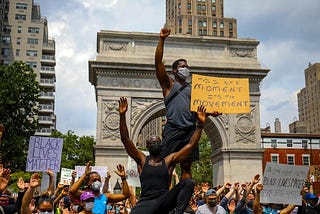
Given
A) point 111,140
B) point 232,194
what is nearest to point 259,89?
point 111,140

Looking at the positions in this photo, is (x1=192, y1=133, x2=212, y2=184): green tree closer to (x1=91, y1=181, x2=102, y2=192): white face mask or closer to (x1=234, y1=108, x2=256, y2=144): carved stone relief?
(x1=234, y1=108, x2=256, y2=144): carved stone relief

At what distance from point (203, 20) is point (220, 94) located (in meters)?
90.8

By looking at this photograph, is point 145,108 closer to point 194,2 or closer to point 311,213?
point 311,213

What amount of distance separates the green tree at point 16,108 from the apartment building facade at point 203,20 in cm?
6354

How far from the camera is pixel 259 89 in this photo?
2983cm

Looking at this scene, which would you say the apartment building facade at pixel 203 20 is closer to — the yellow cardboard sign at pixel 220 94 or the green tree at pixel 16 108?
the green tree at pixel 16 108

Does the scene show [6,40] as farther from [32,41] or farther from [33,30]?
[33,30]

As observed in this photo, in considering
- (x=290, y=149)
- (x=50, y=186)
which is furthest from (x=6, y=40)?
(x=50, y=186)

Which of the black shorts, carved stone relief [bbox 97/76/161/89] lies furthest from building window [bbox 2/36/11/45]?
the black shorts

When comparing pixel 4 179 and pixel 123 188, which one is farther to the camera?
pixel 123 188

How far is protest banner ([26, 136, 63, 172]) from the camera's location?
9.98 m

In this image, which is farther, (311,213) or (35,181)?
(311,213)

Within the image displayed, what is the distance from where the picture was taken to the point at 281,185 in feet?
24.2

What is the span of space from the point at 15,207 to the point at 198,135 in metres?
2.76
